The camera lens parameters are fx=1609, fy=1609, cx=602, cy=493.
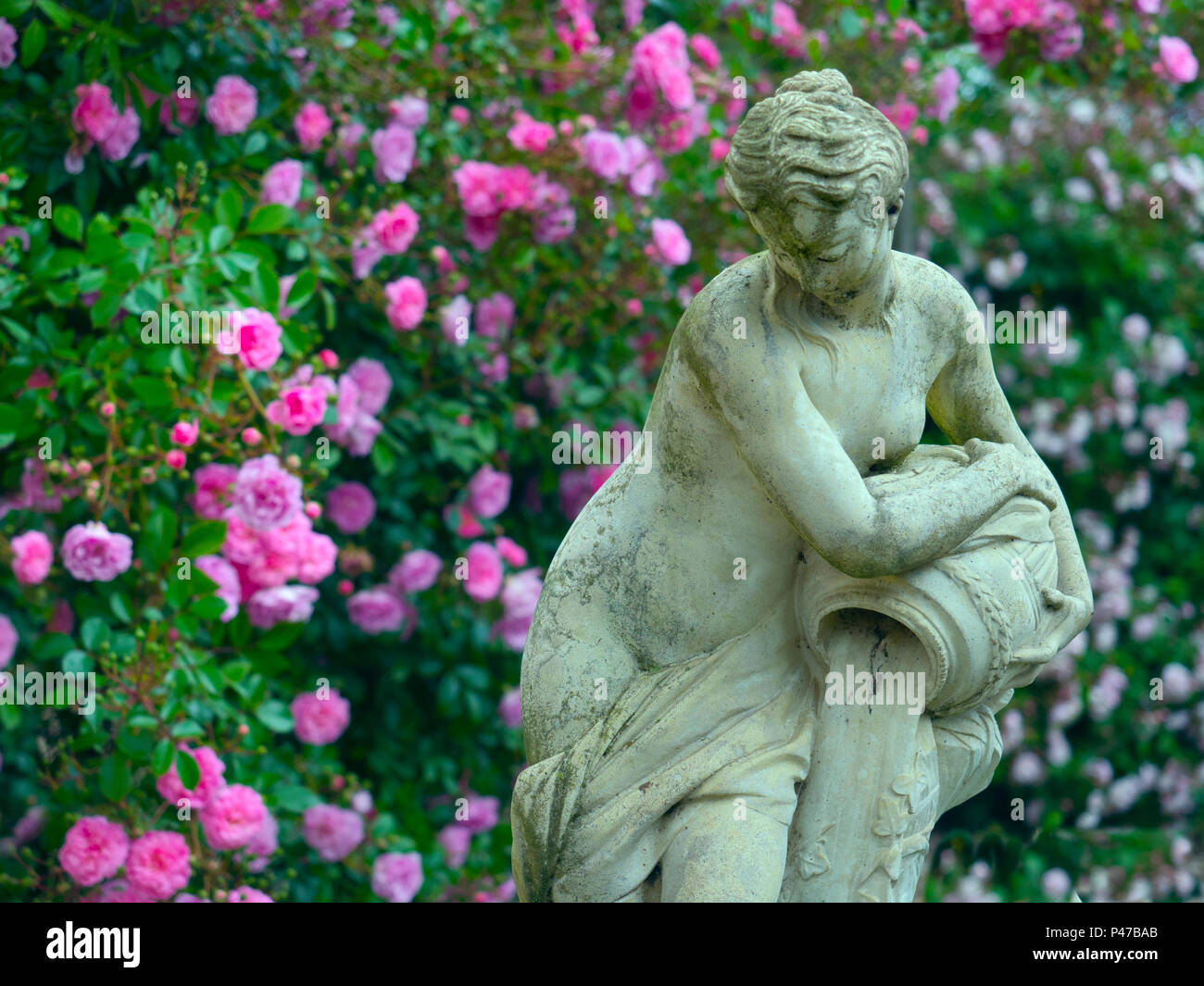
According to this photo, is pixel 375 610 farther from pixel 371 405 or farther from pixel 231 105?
pixel 231 105

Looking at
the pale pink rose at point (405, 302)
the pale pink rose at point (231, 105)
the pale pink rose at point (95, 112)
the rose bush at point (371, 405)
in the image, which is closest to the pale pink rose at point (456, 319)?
the rose bush at point (371, 405)

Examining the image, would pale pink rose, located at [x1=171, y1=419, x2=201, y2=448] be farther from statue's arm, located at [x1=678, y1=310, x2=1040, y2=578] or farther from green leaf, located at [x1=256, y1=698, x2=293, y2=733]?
statue's arm, located at [x1=678, y1=310, x2=1040, y2=578]

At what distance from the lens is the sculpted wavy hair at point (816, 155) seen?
2.28 meters

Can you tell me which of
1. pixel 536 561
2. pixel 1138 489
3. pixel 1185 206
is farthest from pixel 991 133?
pixel 536 561

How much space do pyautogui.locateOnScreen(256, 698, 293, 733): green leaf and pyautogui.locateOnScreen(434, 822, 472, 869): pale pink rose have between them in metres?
0.88

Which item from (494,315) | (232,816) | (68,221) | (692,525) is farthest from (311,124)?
(692,525)

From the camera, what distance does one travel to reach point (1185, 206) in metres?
6.27

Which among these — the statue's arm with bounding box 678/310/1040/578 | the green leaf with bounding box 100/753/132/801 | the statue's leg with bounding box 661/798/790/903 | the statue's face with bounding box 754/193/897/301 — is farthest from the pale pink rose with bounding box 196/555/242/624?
the statue's face with bounding box 754/193/897/301

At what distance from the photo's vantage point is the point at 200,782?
11.8 feet

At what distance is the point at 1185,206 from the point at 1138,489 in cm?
115

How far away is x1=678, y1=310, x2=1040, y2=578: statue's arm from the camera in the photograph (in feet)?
7.77

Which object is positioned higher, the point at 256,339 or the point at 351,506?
the point at 256,339

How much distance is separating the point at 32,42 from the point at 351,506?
140 cm
